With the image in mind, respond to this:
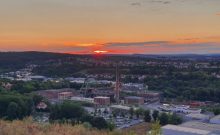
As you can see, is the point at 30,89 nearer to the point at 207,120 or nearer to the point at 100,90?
the point at 100,90

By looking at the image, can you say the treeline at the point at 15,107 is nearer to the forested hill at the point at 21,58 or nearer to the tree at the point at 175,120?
the tree at the point at 175,120

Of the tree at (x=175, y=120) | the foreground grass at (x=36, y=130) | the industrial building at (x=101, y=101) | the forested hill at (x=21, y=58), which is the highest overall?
the foreground grass at (x=36, y=130)

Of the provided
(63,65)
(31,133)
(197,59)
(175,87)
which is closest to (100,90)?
(175,87)

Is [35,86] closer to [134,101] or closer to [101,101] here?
[101,101]

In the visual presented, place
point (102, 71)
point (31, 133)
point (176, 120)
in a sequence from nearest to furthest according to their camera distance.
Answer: point (31, 133) → point (176, 120) → point (102, 71)

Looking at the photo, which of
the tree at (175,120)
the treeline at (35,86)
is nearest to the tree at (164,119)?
the tree at (175,120)

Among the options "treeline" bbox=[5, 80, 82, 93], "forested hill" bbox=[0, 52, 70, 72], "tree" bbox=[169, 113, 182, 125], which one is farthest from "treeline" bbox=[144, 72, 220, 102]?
"forested hill" bbox=[0, 52, 70, 72]

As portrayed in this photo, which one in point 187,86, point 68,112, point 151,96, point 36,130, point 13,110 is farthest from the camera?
point 187,86

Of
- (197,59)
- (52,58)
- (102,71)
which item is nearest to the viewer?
(102,71)

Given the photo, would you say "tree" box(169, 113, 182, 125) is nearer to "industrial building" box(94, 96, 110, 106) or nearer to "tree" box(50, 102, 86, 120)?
"tree" box(50, 102, 86, 120)

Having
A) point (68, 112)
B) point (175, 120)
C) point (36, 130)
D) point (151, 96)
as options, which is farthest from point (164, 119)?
point (151, 96)

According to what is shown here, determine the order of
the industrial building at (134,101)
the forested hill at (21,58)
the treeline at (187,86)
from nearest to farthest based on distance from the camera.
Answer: the industrial building at (134,101) → the treeline at (187,86) → the forested hill at (21,58)
